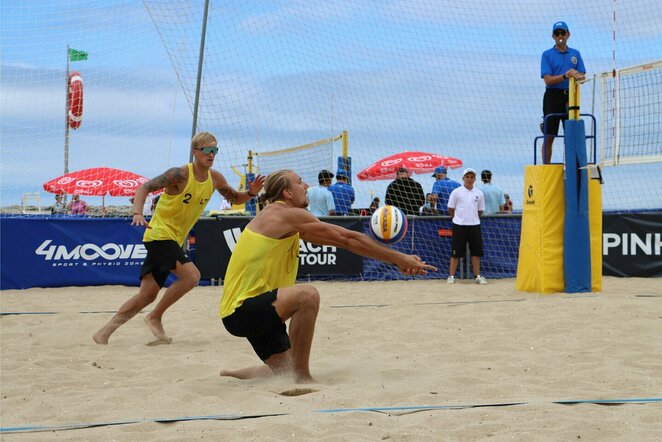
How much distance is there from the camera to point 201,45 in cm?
995

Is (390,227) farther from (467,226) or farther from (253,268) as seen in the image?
(467,226)

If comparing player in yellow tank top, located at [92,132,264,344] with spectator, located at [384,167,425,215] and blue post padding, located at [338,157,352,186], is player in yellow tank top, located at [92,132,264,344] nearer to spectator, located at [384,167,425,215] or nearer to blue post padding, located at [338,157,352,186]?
spectator, located at [384,167,425,215]

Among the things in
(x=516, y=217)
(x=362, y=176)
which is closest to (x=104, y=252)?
(x=516, y=217)

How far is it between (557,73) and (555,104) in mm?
398

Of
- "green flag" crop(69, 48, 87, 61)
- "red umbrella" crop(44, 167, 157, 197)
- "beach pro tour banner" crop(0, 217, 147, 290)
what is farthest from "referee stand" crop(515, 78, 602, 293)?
"red umbrella" crop(44, 167, 157, 197)

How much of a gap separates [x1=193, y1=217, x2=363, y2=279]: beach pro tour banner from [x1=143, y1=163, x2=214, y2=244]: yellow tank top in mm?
4591

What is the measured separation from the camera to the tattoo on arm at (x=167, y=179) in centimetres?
553

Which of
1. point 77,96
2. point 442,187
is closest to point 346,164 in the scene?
point 442,187

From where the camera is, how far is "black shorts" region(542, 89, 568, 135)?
8648 millimetres

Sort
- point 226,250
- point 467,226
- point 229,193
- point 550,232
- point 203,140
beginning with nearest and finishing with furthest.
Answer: point 203,140, point 229,193, point 550,232, point 467,226, point 226,250

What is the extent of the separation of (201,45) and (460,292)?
4685 millimetres

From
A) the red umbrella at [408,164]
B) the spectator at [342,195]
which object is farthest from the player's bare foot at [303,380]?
the red umbrella at [408,164]

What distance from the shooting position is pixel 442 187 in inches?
A: 444

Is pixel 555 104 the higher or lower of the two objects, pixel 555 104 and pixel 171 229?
the higher
